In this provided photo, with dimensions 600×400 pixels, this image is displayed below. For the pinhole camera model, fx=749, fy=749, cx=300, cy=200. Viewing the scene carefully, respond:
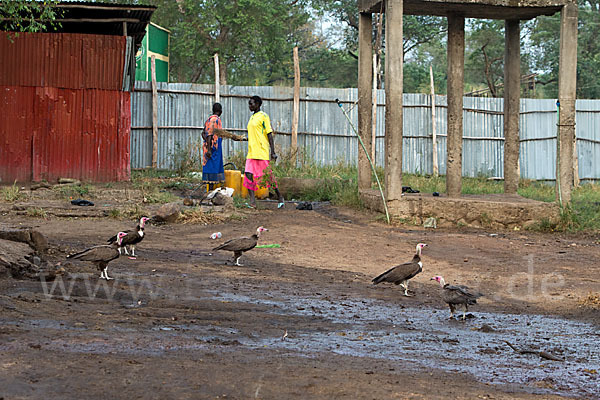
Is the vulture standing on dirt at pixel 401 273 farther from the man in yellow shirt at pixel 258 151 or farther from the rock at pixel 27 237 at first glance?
the man in yellow shirt at pixel 258 151

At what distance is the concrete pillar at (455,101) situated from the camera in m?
12.7

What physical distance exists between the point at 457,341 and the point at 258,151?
28.1ft

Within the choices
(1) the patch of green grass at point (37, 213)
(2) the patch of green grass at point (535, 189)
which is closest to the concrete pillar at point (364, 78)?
(2) the patch of green grass at point (535, 189)

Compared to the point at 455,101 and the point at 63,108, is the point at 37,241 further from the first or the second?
the point at 63,108

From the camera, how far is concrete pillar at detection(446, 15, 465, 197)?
12.7 m

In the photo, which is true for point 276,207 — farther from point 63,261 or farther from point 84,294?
point 84,294

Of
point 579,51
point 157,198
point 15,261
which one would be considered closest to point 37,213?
point 157,198

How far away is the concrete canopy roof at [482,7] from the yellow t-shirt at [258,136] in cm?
269

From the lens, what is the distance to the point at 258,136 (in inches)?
525

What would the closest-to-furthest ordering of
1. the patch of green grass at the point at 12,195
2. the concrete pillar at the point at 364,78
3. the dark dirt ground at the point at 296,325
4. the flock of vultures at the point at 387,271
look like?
the dark dirt ground at the point at 296,325, the flock of vultures at the point at 387,271, the patch of green grass at the point at 12,195, the concrete pillar at the point at 364,78

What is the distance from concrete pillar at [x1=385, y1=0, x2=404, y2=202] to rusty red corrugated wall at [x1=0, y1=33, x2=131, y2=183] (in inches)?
260

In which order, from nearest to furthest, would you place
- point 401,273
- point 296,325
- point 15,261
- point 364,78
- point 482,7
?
point 296,325
point 15,261
point 401,273
point 482,7
point 364,78

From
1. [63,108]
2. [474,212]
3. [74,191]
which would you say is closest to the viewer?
[474,212]

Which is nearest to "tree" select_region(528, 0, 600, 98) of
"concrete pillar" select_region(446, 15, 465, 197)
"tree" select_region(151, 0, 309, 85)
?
"tree" select_region(151, 0, 309, 85)
